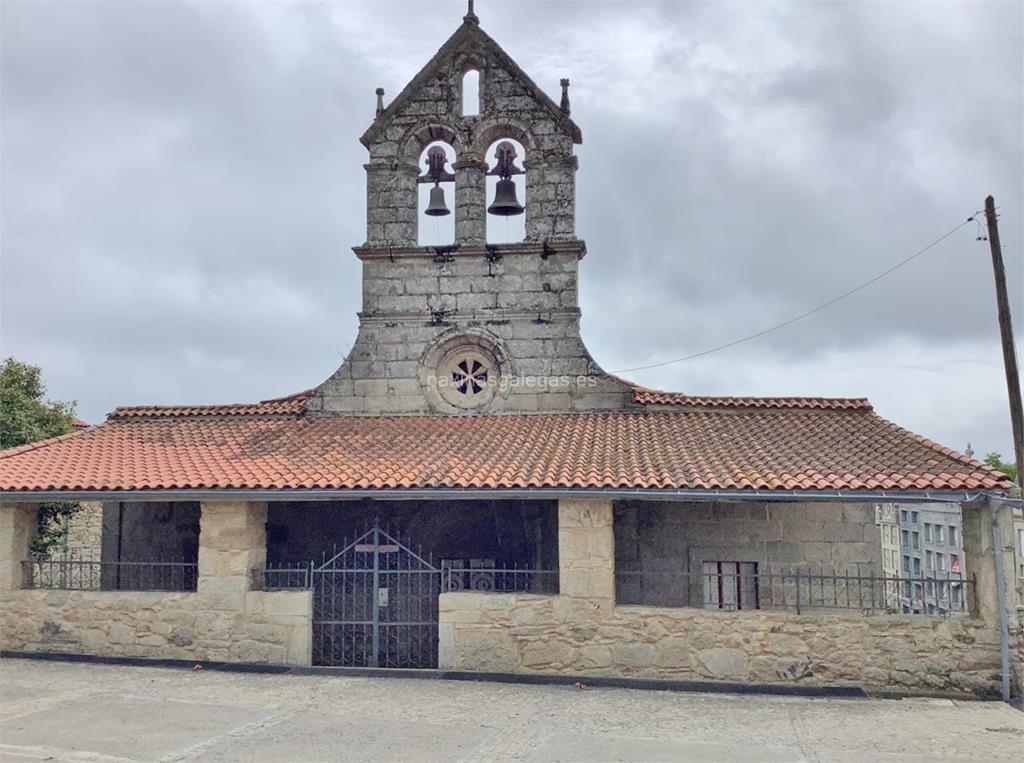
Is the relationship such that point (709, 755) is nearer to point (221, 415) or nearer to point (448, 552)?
point (448, 552)

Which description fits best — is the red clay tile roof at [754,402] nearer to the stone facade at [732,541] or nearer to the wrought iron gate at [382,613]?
the stone facade at [732,541]

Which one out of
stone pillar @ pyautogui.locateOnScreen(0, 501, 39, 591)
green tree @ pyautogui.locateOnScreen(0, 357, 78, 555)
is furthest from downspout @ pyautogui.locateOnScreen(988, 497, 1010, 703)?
green tree @ pyautogui.locateOnScreen(0, 357, 78, 555)

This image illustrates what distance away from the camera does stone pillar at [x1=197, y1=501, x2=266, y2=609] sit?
35.7 feet

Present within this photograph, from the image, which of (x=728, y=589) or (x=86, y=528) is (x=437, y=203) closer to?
(x=728, y=589)

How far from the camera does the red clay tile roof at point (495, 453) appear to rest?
10.2 meters

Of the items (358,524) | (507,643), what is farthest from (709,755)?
(358,524)

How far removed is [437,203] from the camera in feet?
47.3

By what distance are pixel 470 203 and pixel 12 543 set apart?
807cm

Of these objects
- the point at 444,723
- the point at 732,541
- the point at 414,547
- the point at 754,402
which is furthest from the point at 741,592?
the point at 444,723

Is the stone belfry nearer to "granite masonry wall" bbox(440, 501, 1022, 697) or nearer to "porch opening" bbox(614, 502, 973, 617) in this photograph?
"porch opening" bbox(614, 502, 973, 617)

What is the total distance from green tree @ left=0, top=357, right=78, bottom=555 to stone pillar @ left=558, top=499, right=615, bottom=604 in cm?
1094

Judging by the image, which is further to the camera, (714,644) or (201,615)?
(201,615)

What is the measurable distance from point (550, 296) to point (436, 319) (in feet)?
6.13

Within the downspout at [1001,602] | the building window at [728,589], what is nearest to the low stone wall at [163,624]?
the building window at [728,589]
